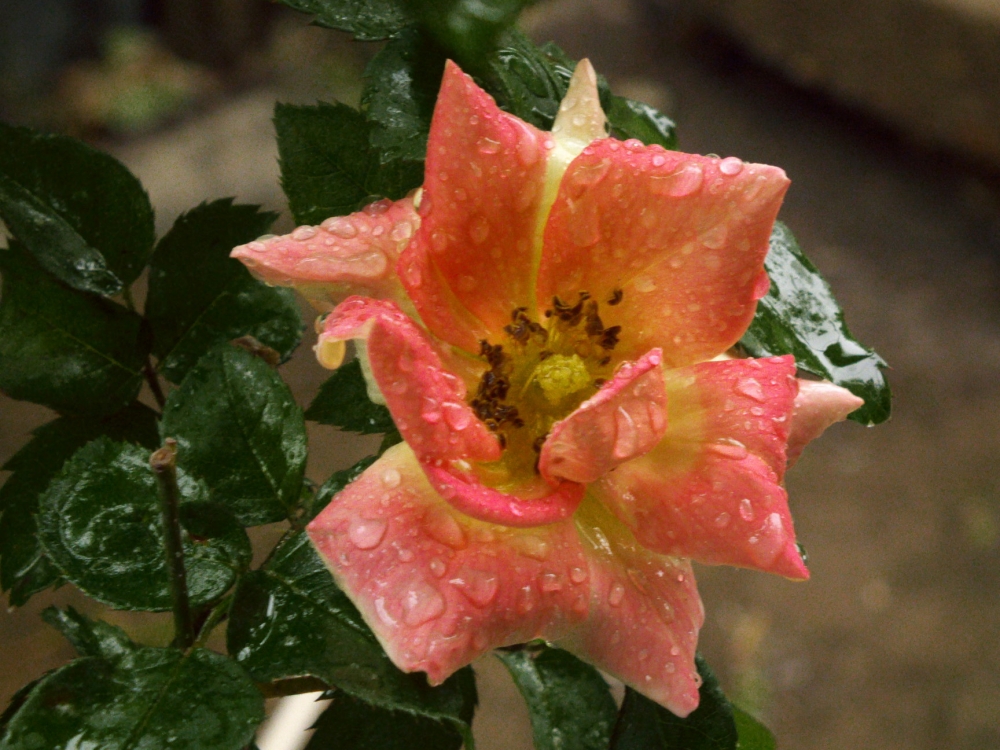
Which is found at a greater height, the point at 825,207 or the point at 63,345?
the point at 63,345

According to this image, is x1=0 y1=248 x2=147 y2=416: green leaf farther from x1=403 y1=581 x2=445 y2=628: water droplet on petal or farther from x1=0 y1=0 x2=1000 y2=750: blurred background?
x1=0 y1=0 x2=1000 y2=750: blurred background

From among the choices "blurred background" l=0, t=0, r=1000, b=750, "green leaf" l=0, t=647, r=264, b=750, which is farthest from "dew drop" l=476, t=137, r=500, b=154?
"blurred background" l=0, t=0, r=1000, b=750

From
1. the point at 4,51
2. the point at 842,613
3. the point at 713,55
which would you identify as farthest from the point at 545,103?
the point at 713,55

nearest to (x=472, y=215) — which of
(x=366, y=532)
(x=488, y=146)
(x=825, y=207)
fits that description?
(x=488, y=146)

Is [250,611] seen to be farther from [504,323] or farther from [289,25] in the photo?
[289,25]

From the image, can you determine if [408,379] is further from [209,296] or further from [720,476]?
[209,296]

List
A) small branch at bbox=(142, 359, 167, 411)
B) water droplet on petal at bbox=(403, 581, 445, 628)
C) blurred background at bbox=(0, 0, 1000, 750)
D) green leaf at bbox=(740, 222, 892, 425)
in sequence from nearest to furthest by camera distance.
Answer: water droplet on petal at bbox=(403, 581, 445, 628)
green leaf at bbox=(740, 222, 892, 425)
small branch at bbox=(142, 359, 167, 411)
blurred background at bbox=(0, 0, 1000, 750)
